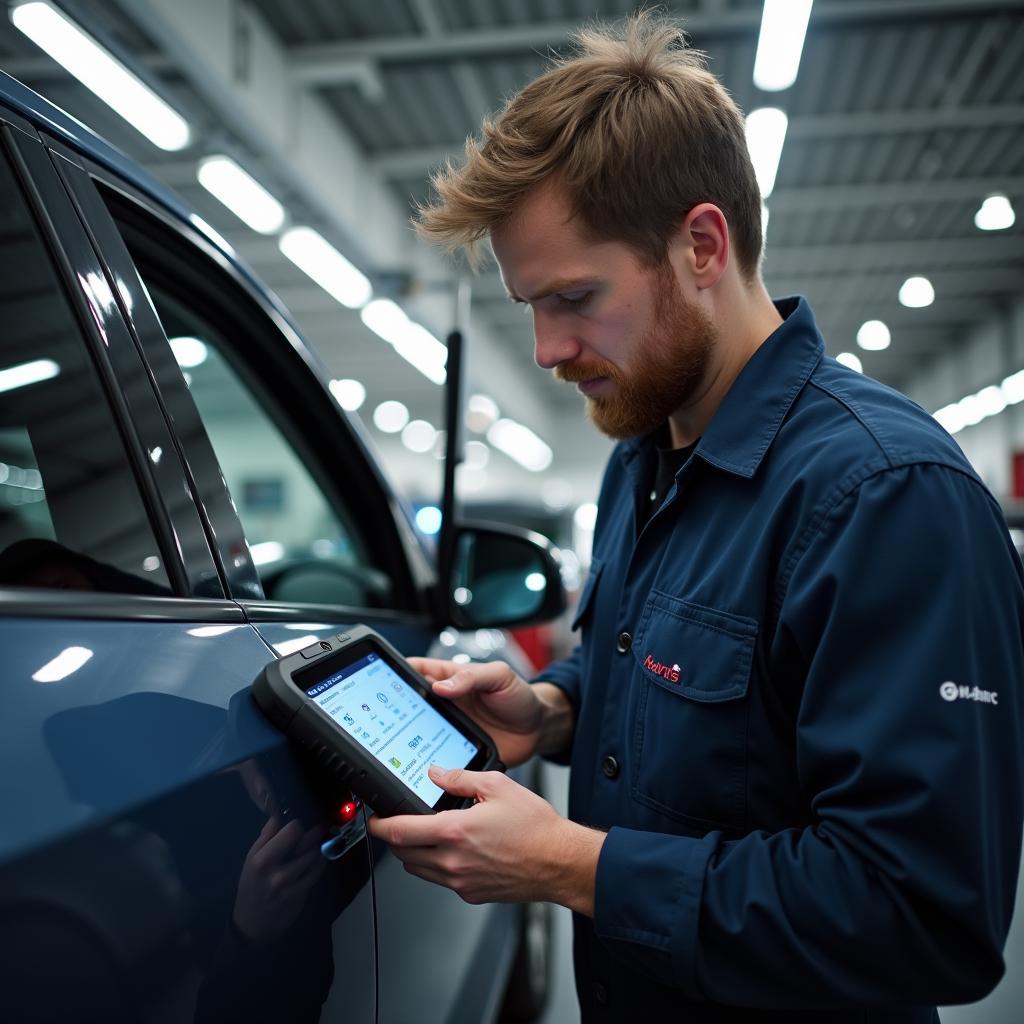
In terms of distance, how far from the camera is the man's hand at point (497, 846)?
0.90m

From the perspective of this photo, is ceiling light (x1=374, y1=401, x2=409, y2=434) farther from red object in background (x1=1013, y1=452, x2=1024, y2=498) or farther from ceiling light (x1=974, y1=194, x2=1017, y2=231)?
ceiling light (x1=974, y1=194, x2=1017, y2=231)

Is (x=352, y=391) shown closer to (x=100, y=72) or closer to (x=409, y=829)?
(x=100, y=72)

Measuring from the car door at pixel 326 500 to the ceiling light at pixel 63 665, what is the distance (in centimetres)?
31

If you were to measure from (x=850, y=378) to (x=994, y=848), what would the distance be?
22.0 inches

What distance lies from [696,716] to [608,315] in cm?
55

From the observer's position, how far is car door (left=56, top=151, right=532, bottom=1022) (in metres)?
1.04

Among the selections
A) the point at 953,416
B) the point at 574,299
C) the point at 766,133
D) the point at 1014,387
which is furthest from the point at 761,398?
the point at 953,416

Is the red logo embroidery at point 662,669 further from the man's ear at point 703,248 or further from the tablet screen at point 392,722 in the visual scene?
the man's ear at point 703,248

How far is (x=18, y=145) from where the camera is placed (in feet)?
2.93

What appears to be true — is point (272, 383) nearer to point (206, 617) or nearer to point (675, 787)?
point (206, 617)

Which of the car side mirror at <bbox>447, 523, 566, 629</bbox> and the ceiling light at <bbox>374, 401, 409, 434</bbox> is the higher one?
the car side mirror at <bbox>447, 523, 566, 629</bbox>

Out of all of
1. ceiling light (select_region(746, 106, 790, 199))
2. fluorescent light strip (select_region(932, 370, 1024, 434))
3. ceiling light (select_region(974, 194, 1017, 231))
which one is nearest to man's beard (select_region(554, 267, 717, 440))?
ceiling light (select_region(746, 106, 790, 199))

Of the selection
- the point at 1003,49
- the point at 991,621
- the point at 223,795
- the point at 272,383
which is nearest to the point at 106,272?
the point at 223,795

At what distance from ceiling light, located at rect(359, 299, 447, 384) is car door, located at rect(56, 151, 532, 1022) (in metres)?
6.01
